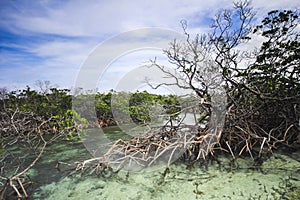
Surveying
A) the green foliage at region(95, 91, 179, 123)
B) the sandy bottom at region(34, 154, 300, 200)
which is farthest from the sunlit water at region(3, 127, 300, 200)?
the green foliage at region(95, 91, 179, 123)

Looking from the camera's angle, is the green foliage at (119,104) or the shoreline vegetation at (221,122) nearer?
the shoreline vegetation at (221,122)

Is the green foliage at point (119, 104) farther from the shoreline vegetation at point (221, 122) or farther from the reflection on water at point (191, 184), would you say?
the reflection on water at point (191, 184)

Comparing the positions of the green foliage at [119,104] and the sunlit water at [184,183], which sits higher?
the green foliage at [119,104]

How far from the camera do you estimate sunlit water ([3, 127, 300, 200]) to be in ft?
9.84

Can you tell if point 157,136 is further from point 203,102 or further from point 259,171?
point 259,171

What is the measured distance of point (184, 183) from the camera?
132 inches

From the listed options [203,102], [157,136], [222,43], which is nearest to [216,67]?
[222,43]

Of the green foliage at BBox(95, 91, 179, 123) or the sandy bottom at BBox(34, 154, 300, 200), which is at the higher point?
the green foliage at BBox(95, 91, 179, 123)

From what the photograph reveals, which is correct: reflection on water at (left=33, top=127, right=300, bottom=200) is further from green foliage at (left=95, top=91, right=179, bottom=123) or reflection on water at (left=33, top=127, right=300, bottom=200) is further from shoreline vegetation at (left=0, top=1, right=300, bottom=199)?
green foliage at (left=95, top=91, right=179, bottom=123)

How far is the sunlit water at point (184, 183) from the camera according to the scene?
3.00 m

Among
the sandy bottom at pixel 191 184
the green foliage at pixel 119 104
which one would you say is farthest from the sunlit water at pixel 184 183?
the green foliage at pixel 119 104

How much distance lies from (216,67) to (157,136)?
2.09m

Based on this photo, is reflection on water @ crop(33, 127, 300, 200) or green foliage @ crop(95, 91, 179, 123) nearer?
reflection on water @ crop(33, 127, 300, 200)

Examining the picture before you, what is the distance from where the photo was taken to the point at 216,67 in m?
5.13
